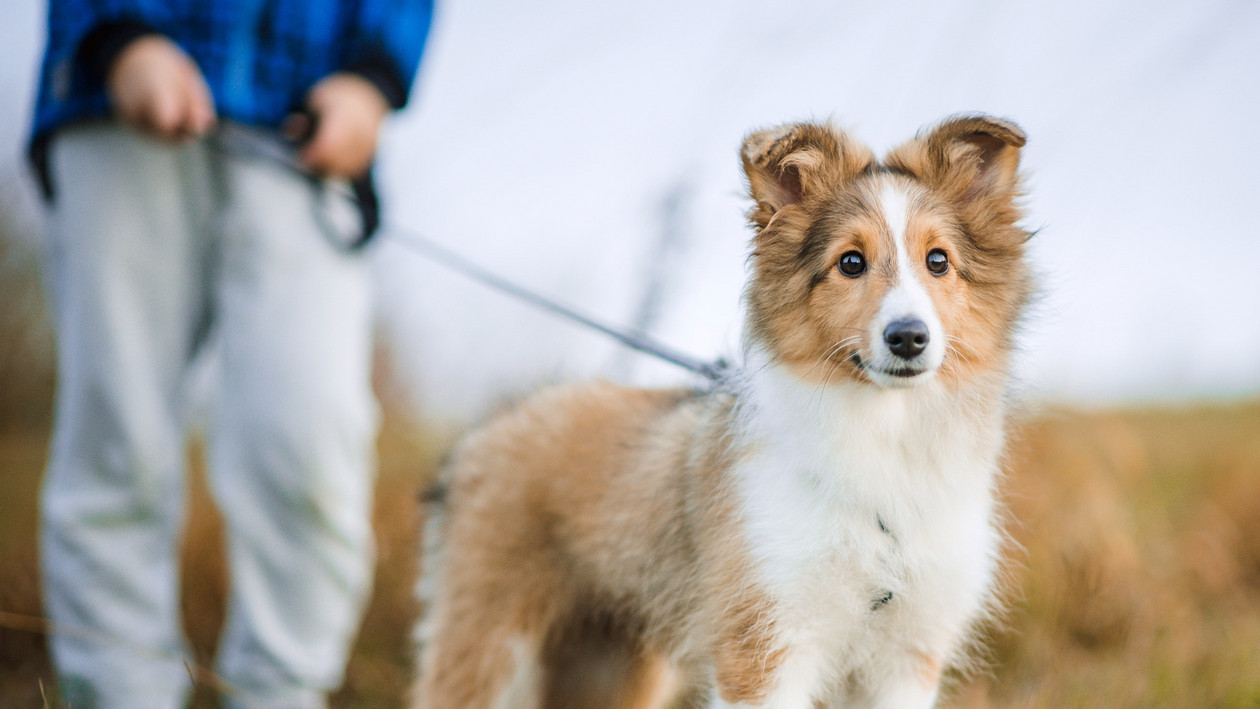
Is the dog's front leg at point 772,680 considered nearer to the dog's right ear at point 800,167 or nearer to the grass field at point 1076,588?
the grass field at point 1076,588

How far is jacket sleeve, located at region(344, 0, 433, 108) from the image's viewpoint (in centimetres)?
289

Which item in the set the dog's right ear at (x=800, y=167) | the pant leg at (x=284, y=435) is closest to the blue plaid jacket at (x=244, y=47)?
the pant leg at (x=284, y=435)

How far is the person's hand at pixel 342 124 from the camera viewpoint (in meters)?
2.69

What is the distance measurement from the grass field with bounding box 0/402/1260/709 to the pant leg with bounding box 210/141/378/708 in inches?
14.8

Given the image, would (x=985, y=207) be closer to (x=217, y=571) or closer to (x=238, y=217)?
(x=238, y=217)

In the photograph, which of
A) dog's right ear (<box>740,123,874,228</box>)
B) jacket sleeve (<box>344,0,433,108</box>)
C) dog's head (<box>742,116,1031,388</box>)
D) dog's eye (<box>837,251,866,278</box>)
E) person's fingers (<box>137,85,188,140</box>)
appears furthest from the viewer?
jacket sleeve (<box>344,0,433,108</box>)

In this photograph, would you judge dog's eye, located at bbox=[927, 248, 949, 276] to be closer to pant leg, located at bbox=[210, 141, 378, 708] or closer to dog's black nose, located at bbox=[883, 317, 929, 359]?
dog's black nose, located at bbox=[883, 317, 929, 359]

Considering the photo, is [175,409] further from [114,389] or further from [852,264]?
[852,264]

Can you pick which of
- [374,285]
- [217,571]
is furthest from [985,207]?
[374,285]

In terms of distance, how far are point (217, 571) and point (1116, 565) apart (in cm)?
475

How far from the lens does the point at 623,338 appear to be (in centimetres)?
260

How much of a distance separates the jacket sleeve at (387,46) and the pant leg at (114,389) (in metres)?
0.66

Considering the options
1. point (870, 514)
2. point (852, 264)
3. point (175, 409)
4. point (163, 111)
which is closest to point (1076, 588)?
point (870, 514)

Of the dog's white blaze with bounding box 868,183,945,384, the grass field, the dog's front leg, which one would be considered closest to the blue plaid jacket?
the grass field
